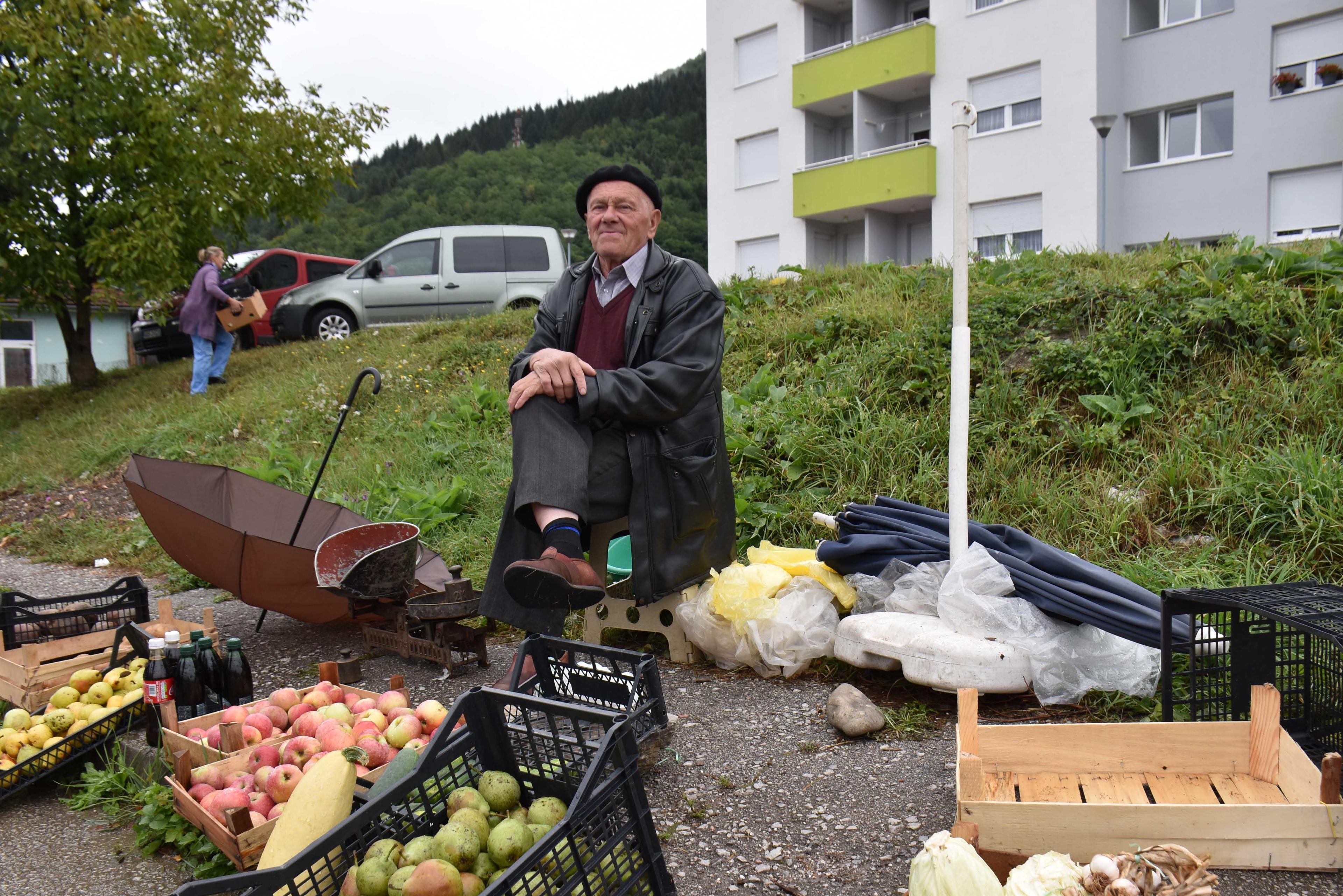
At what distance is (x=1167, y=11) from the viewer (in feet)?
61.5

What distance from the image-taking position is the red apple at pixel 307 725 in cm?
257

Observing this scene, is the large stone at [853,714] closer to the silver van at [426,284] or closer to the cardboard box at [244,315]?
the cardboard box at [244,315]

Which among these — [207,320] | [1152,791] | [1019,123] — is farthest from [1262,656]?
[1019,123]

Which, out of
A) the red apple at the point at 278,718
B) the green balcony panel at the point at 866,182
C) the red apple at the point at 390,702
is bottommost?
the red apple at the point at 278,718

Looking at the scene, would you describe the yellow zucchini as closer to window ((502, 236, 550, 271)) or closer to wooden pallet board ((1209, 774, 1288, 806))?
wooden pallet board ((1209, 774, 1288, 806))

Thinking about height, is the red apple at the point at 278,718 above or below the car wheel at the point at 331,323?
below

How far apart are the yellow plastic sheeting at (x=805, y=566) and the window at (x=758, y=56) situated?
908 inches

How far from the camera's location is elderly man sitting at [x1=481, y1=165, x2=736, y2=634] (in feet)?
9.80

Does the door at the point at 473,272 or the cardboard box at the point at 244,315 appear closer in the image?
the cardboard box at the point at 244,315

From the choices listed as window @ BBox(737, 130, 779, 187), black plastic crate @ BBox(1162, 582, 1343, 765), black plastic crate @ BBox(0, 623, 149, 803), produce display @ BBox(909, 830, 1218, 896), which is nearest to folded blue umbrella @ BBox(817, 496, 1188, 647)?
black plastic crate @ BBox(1162, 582, 1343, 765)

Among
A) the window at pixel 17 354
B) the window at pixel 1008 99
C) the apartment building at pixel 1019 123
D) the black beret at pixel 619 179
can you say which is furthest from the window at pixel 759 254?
the window at pixel 17 354

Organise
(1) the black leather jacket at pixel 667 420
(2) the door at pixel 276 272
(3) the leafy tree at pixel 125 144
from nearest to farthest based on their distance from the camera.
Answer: (1) the black leather jacket at pixel 667 420, (3) the leafy tree at pixel 125 144, (2) the door at pixel 276 272

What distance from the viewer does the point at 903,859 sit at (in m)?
2.15

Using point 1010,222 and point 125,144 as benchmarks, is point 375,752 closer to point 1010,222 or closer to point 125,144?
point 125,144
